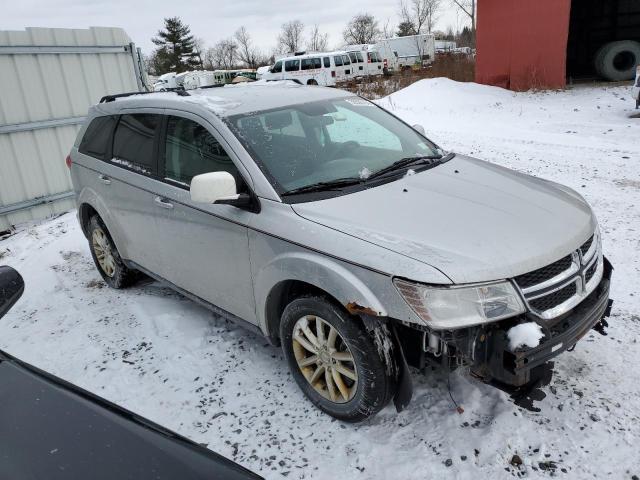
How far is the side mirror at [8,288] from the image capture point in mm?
2014

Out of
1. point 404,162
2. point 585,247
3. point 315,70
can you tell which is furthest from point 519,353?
point 315,70

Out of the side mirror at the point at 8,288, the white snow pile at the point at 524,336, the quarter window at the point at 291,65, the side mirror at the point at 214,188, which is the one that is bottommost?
the white snow pile at the point at 524,336

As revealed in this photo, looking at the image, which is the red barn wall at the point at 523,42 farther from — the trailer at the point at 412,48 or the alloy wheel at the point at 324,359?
the trailer at the point at 412,48

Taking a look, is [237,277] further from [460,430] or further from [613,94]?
[613,94]

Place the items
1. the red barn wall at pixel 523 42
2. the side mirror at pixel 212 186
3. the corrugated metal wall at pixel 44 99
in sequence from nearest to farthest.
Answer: the side mirror at pixel 212 186 < the corrugated metal wall at pixel 44 99 < the red barn wall at pixel 523 42

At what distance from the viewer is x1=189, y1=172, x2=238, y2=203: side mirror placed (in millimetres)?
2764

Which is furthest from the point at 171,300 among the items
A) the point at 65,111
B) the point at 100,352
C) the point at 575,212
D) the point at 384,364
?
the point at 65,111

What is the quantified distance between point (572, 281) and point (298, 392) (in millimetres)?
1676

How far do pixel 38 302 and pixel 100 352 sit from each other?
57.1 inches

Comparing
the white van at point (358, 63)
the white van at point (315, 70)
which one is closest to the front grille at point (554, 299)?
the white van at point (315, 70)

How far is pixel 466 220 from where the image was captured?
257 cm

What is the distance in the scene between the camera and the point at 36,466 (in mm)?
1480

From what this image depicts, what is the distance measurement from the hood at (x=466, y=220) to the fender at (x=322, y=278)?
18 centimetres

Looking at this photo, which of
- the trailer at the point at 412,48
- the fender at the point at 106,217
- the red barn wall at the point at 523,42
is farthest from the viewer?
the trailer at the point at 412,48
